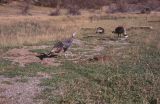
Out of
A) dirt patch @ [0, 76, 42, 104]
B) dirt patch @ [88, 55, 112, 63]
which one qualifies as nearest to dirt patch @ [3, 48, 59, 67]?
dirt patch @ [88, 55, 112, 63]

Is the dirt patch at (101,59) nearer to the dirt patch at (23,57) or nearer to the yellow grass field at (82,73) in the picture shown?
the yellow grass field at (82,73)

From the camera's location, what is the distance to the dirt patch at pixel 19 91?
460 inches

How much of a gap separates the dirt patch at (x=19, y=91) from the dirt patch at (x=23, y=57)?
9.72ft

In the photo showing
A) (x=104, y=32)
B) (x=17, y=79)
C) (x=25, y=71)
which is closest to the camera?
(x=17, y=79)

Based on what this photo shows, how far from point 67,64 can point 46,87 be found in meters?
3.96

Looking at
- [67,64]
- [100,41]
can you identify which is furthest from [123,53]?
[100,41]

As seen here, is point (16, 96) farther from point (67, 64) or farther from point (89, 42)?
point (89, 42)

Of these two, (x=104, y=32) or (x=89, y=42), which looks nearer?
(x=89, y=42)

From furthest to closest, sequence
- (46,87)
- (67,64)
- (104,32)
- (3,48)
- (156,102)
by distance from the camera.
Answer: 1. (104,32)
2. (3,48)
3. (67,64)
4. (46,87)
5. (156,102)

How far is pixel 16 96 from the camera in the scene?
12109mm

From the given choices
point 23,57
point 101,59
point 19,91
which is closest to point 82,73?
point 101,59

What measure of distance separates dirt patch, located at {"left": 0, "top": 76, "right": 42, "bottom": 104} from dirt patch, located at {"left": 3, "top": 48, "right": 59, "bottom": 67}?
2.96m

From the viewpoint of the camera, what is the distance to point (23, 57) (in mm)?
18812

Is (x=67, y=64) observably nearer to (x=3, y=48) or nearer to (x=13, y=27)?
(x=3, y=48)
